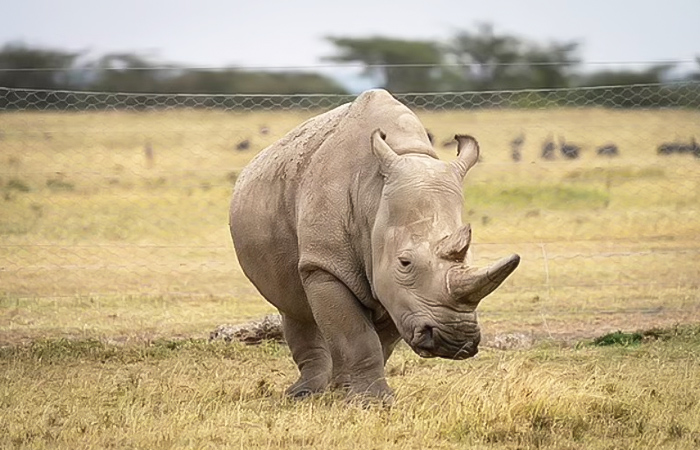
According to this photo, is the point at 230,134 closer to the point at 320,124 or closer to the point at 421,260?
the point at 320,124

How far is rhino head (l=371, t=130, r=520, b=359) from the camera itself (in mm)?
7781

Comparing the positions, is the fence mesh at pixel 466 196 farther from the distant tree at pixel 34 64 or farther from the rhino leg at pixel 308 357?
the rhino leg at pixel 308 357

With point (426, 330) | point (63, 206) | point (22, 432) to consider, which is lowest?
point (63, 206)

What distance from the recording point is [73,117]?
2325cm

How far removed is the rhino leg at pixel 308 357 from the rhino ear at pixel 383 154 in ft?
6.28

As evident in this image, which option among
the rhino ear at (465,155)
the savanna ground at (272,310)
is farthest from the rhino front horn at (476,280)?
the rhino ear at (465,155)

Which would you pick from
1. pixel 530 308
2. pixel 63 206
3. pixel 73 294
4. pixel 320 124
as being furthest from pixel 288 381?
pixel 63 206

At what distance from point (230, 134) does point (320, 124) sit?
1889 centimetres

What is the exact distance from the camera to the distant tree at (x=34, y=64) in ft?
104

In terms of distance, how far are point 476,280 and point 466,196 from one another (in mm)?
15474

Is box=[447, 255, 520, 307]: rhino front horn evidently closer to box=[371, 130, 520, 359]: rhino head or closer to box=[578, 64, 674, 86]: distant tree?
box=[371, 130, 520, 359]: rhino head

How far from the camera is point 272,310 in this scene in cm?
1534

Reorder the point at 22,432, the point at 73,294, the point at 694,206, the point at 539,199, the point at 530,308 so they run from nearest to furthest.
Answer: the point at 22,432 → the point at 530,308 → the point at 73,294 → the point at 694,206 → the point at 539,199

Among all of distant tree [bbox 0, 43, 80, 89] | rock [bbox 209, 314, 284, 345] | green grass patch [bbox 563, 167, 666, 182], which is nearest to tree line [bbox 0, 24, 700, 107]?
distant tree [bbox 0, 43, 80, 89]
